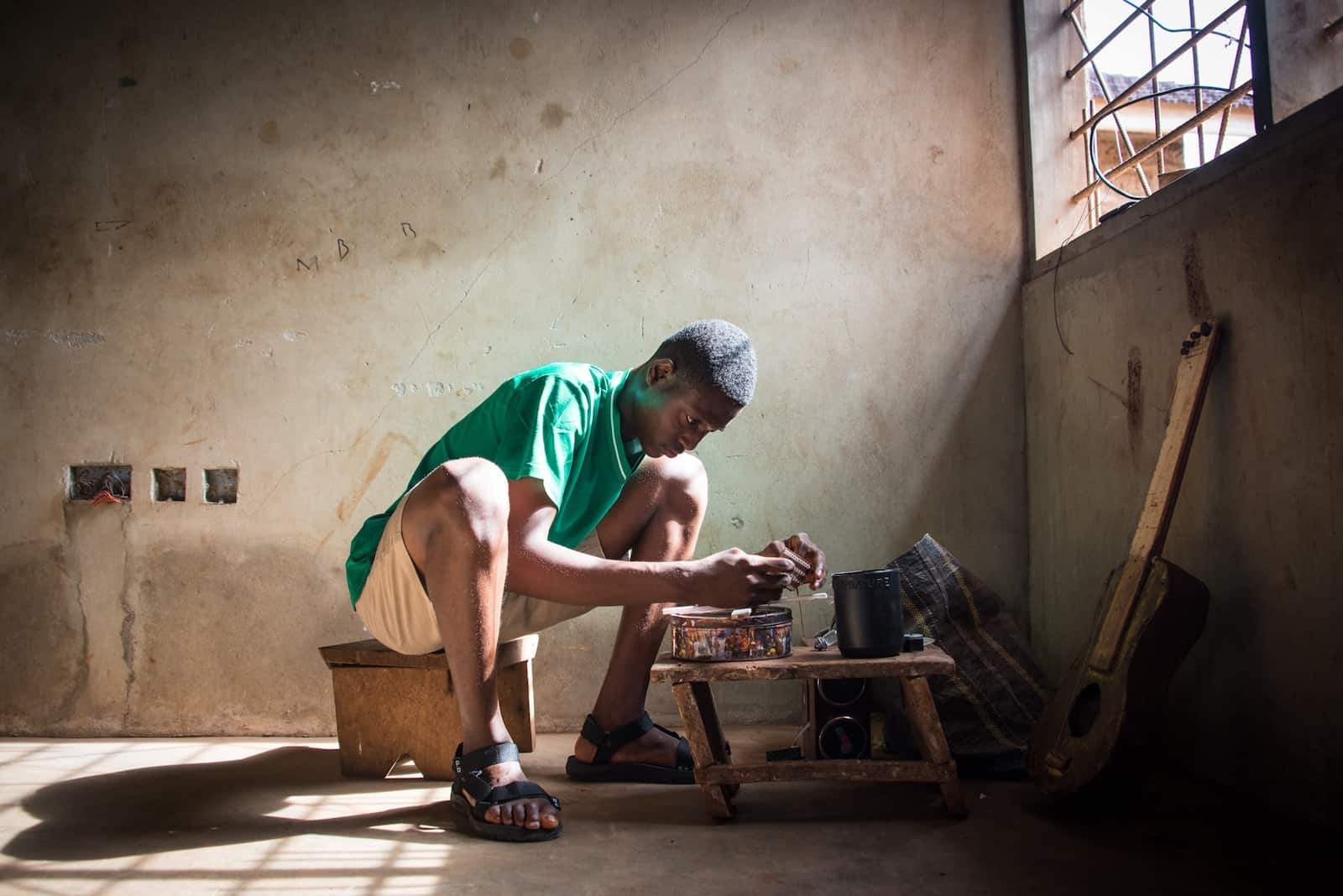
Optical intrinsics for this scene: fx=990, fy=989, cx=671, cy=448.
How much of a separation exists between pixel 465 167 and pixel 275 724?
1833 mm

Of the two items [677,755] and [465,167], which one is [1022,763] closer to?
[677,755]

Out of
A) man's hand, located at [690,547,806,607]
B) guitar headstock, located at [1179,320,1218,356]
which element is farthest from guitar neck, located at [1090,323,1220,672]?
man's hand, located at [690,547,806,607]

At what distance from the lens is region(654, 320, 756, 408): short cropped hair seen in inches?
82.2

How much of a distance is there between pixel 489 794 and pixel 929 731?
0.88 metres

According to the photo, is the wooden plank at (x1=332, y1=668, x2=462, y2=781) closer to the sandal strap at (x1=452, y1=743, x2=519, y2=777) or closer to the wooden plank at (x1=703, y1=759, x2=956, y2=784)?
the sandal strap at (x1=452, y1=743, x2=519, y2=777)

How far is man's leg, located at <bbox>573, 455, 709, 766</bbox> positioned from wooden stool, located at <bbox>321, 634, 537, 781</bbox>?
0.73 feet

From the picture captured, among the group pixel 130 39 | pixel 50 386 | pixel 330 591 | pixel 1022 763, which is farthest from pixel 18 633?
pixel 1022 763

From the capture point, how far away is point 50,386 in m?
3.10

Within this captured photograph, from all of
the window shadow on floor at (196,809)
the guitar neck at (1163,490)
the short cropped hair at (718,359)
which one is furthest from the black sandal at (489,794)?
the guitar neck at (1163,490)

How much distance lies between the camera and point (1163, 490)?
2.24m

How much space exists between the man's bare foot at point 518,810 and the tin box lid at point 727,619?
444 millimetres

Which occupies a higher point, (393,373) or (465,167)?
(465,167)

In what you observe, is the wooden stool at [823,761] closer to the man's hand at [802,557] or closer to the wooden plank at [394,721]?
the man's hand at [802,557]

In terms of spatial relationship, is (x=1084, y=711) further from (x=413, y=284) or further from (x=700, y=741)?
(x=413, y=284)
